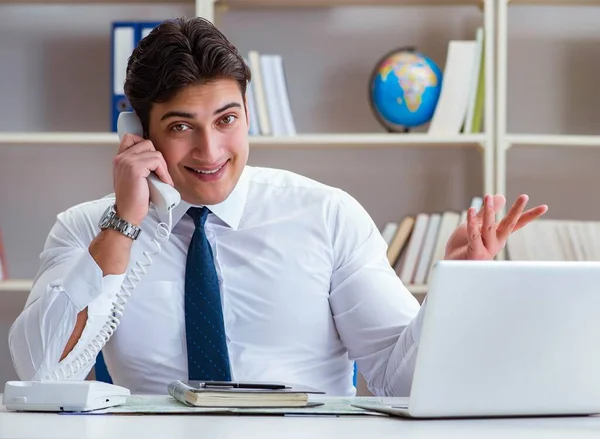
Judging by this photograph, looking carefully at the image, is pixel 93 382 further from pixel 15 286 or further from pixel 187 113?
pixel 15 286

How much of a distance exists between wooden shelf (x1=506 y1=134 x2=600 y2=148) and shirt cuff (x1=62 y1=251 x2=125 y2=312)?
4.83 ft

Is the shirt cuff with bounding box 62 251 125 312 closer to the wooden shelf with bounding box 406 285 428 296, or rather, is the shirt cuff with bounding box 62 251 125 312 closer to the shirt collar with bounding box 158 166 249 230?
the shirt collar with bounding box 158 166 249 230

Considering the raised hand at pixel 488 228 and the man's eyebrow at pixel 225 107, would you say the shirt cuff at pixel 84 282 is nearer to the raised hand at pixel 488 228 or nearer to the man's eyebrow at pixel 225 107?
the man's eyebrow at pixel 225 107

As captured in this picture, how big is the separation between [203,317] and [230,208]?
255 millimetres

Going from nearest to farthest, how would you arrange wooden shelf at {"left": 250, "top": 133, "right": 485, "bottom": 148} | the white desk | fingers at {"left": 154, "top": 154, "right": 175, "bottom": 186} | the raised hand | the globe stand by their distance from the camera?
the white desk < the raised hand < fingers at {"left": 154, "top": 154, "right": 175, "bottom": 186} < wooden shelf at {"left": 250, "top": 133, "right": 485, "bottom": 148} < the globe stand

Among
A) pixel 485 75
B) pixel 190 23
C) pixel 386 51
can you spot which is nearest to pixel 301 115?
pixel 386 51

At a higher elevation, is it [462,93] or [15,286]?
[462,93]

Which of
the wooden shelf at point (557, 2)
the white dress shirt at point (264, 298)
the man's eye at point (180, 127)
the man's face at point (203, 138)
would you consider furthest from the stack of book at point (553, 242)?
the man's eye at point (180, 127)

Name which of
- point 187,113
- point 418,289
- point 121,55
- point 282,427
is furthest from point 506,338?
point 121,55

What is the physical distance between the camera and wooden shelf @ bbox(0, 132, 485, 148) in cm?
277

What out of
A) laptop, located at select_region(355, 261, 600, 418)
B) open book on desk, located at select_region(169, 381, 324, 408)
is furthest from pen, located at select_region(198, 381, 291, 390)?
laptop, located at select_region(355, 261, 600, 418)

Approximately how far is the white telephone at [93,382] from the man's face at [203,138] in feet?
0.23

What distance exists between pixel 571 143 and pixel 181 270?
1.41m

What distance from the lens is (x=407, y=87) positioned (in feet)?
9.14
